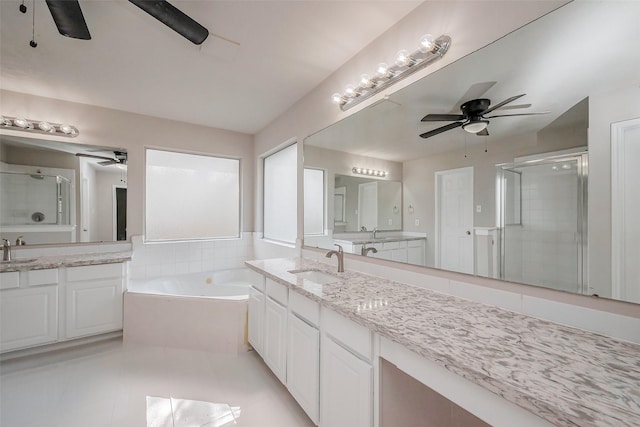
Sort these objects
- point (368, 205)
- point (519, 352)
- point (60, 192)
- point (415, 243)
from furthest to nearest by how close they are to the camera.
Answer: point (60, 192)
point (368, 205)
point (415, 243)
point (519, 352)

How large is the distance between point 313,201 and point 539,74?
190 centimetres

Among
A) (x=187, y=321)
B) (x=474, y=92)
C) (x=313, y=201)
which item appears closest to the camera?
(x=474, y=92)

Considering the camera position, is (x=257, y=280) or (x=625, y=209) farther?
(x=257, y=280)

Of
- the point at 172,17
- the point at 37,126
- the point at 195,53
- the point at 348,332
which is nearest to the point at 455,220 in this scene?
the point at 348,332

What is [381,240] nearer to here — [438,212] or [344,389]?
[438,212]

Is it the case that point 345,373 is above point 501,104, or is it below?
below

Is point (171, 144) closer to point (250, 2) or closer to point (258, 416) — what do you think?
point (250, 2)

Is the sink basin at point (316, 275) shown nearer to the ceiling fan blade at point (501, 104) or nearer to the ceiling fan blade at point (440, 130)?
the ceiling fan blade at point (440, 130)

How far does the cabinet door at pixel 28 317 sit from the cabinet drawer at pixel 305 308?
2369 mm

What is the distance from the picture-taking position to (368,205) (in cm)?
213

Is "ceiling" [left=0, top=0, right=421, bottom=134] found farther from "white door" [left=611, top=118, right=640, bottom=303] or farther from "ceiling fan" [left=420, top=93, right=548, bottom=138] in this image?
"white door" [left=611, top=118, right=640, bottom=303]

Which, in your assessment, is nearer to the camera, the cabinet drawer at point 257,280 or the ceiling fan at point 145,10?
the ceiling fan at point 145,10

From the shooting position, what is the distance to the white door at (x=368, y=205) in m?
2.04

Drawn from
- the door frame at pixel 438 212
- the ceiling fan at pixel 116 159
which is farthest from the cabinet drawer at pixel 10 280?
the door frame at pixel 438 212
